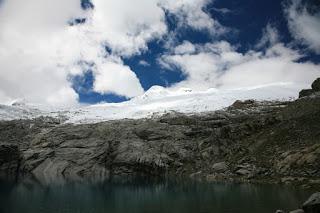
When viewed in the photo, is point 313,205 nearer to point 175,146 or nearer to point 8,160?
point 175,146

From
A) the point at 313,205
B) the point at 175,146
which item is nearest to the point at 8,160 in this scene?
the point at 175,146

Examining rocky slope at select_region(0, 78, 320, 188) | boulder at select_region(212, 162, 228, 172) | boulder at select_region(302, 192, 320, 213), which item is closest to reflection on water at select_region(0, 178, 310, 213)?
boulder at select_region(302, 192, 320, 213)

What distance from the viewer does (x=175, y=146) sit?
117875 millimetres

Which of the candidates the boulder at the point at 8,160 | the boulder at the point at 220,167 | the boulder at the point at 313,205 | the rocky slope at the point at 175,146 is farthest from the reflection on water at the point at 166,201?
the boulder at the point at 8,160

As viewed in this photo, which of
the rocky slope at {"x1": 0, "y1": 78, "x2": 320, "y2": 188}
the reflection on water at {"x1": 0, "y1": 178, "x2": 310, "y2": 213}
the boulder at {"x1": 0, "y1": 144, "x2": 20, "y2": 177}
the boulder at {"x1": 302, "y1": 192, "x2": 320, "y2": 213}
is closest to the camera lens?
the boulder at {"x1": 302, "y1": 192, "x2": 320, "y2": 213}

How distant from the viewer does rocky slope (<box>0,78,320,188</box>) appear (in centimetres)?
8769

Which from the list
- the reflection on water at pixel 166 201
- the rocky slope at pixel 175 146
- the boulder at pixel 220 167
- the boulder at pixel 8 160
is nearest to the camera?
the reflection on water at pixel 166 201

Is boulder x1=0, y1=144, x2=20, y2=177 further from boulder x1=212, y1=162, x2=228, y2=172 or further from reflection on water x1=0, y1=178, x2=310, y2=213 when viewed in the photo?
boulder x1=212, y1=162, x2=228, y2=172

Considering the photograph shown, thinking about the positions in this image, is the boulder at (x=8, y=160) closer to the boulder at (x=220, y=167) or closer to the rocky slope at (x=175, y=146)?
the rocky slope at (x=175, y=146)

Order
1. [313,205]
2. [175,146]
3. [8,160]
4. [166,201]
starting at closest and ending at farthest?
[313,205], [166,201], [175,146], [8,160]

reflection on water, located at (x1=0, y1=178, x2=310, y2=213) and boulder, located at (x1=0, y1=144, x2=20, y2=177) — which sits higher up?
boulder, located at (x1=0, y1=144, x2=20, y2=177)

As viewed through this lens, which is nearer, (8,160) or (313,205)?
(313,205)

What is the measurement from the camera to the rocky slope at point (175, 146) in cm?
8769

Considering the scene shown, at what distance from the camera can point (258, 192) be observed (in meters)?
61.8
